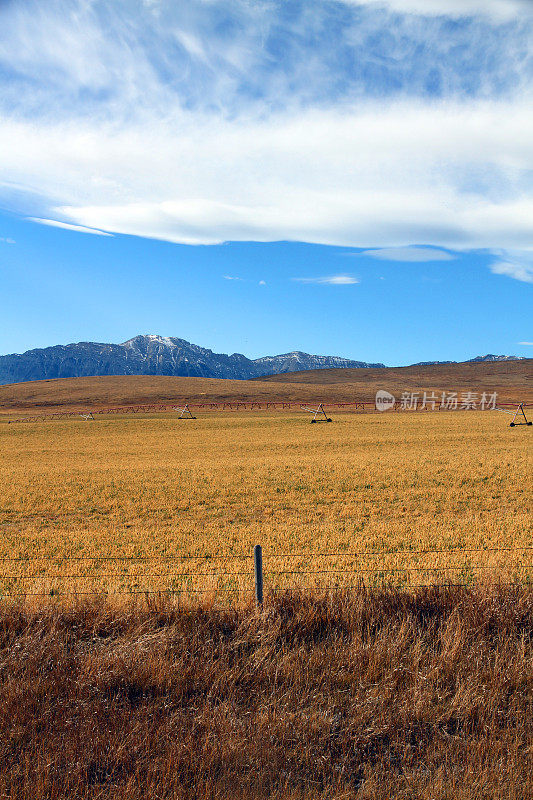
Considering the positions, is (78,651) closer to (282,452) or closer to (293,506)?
(293,506)

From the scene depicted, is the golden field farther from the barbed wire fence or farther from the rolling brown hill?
the rolling brown hill

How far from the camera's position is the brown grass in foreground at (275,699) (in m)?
4.14

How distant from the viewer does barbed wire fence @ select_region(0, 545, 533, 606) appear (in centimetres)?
959

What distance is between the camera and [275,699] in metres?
4.93

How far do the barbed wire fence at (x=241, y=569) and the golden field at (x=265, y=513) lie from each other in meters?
0.06

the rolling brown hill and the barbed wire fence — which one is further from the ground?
the rolling brown hill

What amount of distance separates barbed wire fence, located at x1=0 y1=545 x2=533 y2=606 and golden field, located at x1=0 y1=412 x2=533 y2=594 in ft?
0.21

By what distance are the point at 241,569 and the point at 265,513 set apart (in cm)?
737

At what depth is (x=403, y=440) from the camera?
144ft
